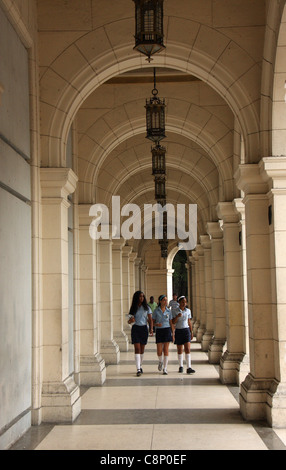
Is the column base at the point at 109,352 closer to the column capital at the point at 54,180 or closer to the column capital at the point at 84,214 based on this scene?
the column capital at the point at 84,214

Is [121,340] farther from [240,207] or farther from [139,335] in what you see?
[240,207]

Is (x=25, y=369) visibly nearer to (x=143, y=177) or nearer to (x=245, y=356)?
(x=245, y=356)

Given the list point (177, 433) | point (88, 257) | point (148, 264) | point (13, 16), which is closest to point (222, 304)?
point (88, 257)

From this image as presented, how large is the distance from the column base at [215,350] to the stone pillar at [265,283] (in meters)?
5.26

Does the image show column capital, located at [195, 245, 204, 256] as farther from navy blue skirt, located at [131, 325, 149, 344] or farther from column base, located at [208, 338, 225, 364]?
navy blue skirt, located at [131, 325, 149, 344]

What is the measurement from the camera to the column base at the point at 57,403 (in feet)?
25.5

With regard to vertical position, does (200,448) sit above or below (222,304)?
below

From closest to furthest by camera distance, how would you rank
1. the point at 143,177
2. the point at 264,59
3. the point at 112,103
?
the point at 264,59, the point at 112,103, the point at 143,177

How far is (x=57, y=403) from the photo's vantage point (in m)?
7.82

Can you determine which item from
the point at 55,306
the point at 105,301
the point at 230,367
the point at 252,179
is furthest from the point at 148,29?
the point at 105,301

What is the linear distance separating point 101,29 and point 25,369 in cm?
434

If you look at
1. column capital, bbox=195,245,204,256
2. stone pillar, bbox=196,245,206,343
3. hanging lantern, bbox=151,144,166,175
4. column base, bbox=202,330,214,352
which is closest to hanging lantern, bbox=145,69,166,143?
hanging lantern, bbox=151,144,166,175

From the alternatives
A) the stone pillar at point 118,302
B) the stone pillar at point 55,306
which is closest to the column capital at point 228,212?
the stone pillar at point 55,306

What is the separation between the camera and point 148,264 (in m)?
38.7
